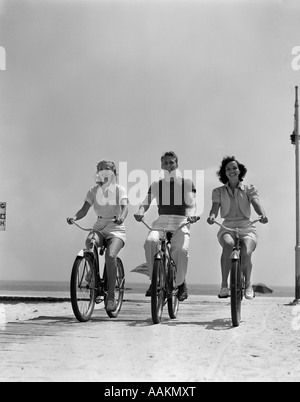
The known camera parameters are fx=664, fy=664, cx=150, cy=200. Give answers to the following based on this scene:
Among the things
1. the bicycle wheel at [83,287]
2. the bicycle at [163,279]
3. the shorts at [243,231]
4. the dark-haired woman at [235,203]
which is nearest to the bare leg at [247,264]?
the dark-haired woman at [235,203]

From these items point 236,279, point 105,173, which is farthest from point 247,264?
point 105,173

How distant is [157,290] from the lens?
24.5 ft

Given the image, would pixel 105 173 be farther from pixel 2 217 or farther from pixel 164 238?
pixel 2 217

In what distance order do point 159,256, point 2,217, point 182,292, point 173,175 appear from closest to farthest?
point 159,256 < point 173,175 < point 182,292 < point 2,217

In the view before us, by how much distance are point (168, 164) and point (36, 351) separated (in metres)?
3.41

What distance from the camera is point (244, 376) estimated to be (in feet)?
15.4

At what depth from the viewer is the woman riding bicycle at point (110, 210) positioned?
27.0ft

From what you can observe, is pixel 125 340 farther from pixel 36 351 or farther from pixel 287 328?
pixel 287 328

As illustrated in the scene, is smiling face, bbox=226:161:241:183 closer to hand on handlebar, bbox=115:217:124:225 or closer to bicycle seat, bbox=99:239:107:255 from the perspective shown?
hand on handlebar, bbox=115:217:124:225

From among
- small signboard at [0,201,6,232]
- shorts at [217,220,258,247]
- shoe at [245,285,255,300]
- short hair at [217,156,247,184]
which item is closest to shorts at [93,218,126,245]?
shorts at [217,220,258,247]

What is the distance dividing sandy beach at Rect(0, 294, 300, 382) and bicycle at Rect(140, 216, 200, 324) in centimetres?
21

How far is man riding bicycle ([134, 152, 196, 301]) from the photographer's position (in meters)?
8.26

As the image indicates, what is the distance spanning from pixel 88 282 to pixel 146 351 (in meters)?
2.33
